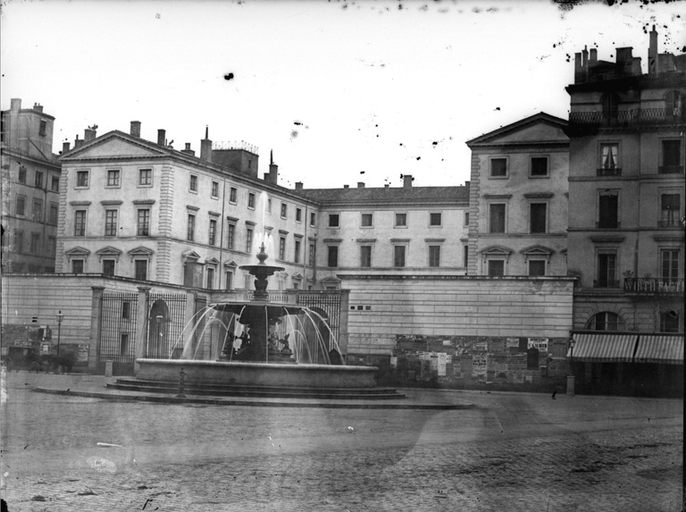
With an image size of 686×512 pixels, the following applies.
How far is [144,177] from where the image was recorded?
23844 millimetres

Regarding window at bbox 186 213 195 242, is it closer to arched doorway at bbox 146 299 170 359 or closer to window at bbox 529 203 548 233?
arched doorway at bbox 146 299 170 359

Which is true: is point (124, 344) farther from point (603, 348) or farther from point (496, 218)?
point (603, 348)

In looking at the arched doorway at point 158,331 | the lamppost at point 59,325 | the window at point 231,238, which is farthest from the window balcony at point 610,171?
the lamppost at point 59,325

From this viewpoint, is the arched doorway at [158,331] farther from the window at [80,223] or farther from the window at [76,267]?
the window at [80,223]

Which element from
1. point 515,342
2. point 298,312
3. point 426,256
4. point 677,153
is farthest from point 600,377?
point 298,312

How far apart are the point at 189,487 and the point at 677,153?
16864 mm

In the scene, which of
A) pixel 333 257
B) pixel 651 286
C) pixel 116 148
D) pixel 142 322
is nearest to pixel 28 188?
pixel 116 148

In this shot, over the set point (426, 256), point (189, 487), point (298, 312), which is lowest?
point (189, 487)

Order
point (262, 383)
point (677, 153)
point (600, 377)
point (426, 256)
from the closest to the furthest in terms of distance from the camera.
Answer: point (262, 383) < point (677, 153) < point (426, 256) < point (600, 377)

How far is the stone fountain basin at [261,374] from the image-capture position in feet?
66.1

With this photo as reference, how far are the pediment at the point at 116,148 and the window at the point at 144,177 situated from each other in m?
0.49

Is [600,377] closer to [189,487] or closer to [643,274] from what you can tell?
[643,274]

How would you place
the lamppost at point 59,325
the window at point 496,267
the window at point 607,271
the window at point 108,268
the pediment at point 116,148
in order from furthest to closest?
the lamppost at point 59,325
the window at point 496,267
the window at point 108,268
the window at point 607,271
the pediment at point 116,148

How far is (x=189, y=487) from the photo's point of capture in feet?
29.0
